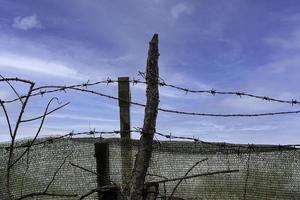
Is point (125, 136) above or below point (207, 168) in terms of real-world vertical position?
above

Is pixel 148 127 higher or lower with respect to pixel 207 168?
higher

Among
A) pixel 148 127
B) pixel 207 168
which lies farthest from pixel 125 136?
pixel 148 127

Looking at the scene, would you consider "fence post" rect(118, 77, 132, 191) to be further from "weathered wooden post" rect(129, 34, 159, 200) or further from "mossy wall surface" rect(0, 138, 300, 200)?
"weathered wooden post" rect(129, 34, 159, 200)

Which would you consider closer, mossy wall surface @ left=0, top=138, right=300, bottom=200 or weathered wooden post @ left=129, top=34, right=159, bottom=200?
weathered wooden post @ left=129, top=34, right=159, bottom=200

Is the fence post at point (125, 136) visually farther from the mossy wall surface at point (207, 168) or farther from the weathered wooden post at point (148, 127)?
the weathered wooden post at point (148, 127)

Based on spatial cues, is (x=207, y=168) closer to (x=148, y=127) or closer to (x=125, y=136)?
(x=125, y=136)

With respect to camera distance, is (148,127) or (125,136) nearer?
(148,127)

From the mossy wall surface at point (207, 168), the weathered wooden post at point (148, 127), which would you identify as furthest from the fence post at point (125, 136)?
the weathered wooden post at point (148, 127)

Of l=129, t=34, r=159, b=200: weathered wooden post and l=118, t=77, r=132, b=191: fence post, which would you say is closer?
l=129, t=34, r=159, b=200: weathered wooden post

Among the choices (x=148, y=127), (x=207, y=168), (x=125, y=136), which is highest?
(x=125, y=136)

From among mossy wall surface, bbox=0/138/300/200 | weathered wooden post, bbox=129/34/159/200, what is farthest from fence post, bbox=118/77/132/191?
weathered wooden post, bbox=129/34/159/200

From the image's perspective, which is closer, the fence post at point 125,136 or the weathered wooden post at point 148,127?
the weathered wooden post at point 148,127

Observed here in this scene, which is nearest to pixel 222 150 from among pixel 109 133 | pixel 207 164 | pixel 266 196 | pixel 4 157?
pixel 207 164

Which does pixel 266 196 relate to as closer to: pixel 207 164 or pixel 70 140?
pixel 207 164
